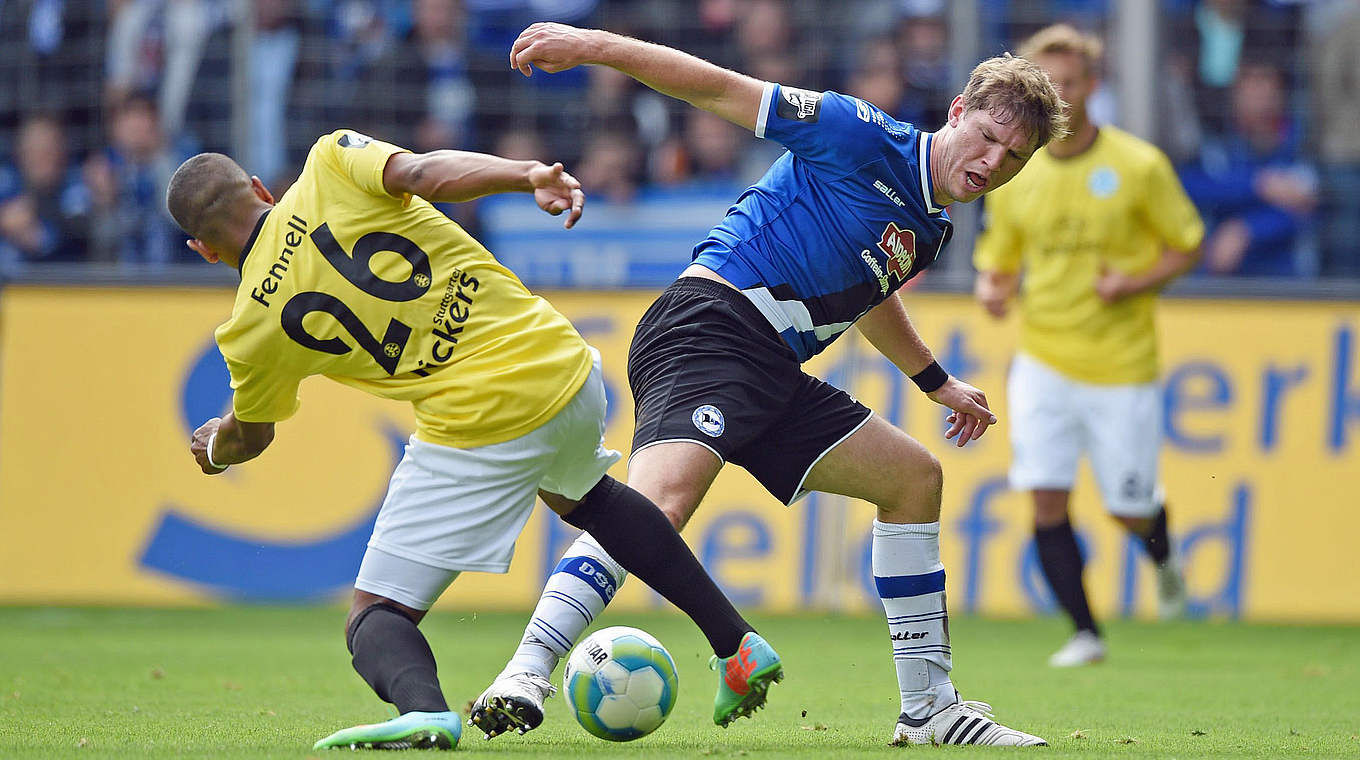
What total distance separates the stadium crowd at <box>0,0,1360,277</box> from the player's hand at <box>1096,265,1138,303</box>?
3.08 metres

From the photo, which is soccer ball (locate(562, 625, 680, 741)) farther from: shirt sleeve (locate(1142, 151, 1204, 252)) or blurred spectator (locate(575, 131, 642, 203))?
blurred spectator (locate(575, 131, 642, 203))

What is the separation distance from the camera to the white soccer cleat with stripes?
14.6ft

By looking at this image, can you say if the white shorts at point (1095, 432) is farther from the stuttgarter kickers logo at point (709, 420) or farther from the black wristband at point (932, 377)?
the stuttgarter kickers logo at point (709, 420)

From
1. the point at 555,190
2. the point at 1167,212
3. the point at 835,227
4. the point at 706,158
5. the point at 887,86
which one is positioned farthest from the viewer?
the point at 706,158

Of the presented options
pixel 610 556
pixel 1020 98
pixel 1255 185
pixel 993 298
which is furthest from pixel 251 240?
pixel 1255 185

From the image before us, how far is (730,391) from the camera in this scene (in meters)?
4.46

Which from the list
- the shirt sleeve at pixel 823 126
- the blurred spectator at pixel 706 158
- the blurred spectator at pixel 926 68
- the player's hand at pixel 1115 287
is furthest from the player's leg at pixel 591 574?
the blurred spectator at pixel 926 68

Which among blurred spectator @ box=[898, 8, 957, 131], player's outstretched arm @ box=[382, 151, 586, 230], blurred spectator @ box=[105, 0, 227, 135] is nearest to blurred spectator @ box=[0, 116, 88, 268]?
blurred spectator @ box=[105, 0, 227, 135]

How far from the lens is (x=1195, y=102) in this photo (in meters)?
10.9

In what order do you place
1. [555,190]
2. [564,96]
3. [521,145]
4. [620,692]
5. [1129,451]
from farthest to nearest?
[564,96] < [521,145] < [1129,451] < [620,692] < [555,190]

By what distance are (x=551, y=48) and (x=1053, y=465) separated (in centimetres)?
410

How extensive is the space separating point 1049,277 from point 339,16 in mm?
6139

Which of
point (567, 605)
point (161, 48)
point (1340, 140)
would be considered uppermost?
point (161, 48)

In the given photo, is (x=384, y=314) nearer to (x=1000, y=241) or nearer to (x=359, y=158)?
(x=359, y=158)
